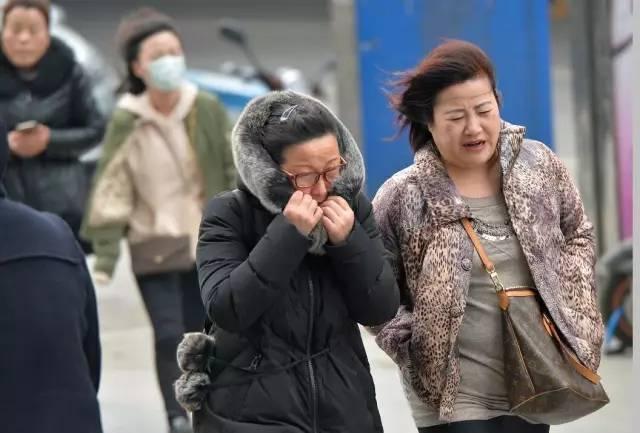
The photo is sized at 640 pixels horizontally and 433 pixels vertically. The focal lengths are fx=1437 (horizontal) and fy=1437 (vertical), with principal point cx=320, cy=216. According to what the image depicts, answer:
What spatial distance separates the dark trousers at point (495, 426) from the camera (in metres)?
Result: 3.75

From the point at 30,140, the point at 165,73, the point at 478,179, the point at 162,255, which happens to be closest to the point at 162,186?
the point at 162,255

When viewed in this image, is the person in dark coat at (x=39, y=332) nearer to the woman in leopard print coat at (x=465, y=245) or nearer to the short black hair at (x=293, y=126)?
the short black hair at (x=293, y=126)

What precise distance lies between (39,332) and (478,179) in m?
1.24

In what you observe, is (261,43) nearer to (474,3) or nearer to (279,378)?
(474,3)

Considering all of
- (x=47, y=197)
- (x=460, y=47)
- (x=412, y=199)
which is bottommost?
(x=47, y=197)

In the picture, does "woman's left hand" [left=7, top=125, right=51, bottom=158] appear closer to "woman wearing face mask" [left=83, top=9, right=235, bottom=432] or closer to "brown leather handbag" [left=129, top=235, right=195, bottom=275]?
"woman wearing face mask" [left=83, top=9, right=235, bottom=432]

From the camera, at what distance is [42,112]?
6574 mm

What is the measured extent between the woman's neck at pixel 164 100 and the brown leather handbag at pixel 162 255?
575 mm

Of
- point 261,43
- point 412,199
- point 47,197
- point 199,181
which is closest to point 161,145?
point 199,181

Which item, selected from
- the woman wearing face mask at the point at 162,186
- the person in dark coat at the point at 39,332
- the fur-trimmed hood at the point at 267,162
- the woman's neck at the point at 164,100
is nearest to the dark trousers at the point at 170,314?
the woman wearing face mask at the point at 162,186

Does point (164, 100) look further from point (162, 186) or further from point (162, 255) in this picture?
point (162, 255)

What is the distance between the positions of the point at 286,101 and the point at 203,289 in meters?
0.51

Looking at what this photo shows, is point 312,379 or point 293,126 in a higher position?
point 293,126

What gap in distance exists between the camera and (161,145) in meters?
6.27
